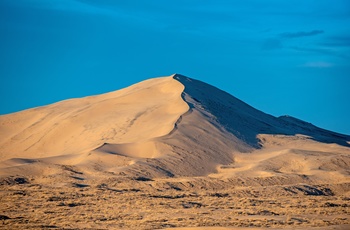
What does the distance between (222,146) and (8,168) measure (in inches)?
421

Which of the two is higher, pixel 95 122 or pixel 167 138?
pixel 95 122

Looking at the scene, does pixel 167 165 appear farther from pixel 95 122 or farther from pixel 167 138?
pixel 95 122

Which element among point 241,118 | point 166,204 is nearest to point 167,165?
point 166,204

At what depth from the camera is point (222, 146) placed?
110ft

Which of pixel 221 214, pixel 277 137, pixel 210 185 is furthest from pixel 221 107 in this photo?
pixel 221 214

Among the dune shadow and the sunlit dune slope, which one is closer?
the sunlit dune slope

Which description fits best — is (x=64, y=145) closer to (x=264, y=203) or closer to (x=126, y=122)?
(x=126, y=122)

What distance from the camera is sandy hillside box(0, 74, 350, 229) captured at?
19.1m

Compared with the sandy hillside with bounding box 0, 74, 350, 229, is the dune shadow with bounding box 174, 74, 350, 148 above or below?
above

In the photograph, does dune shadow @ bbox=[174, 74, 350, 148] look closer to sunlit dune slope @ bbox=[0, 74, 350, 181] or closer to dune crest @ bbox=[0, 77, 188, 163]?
sunlit dune slope @ bbox=[0, 74, 350, 181]

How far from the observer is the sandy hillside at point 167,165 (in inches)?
754

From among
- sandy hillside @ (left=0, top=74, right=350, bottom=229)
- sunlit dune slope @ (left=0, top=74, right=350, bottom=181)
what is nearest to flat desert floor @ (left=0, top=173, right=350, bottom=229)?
sandy hillside @ (left=0, top=74, right=350, bottom=229)

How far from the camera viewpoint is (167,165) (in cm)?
2956

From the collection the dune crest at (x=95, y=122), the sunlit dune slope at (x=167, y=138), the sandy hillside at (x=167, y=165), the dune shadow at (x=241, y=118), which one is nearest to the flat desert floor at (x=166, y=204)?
the sandy hillside at (x=167, y=165)
